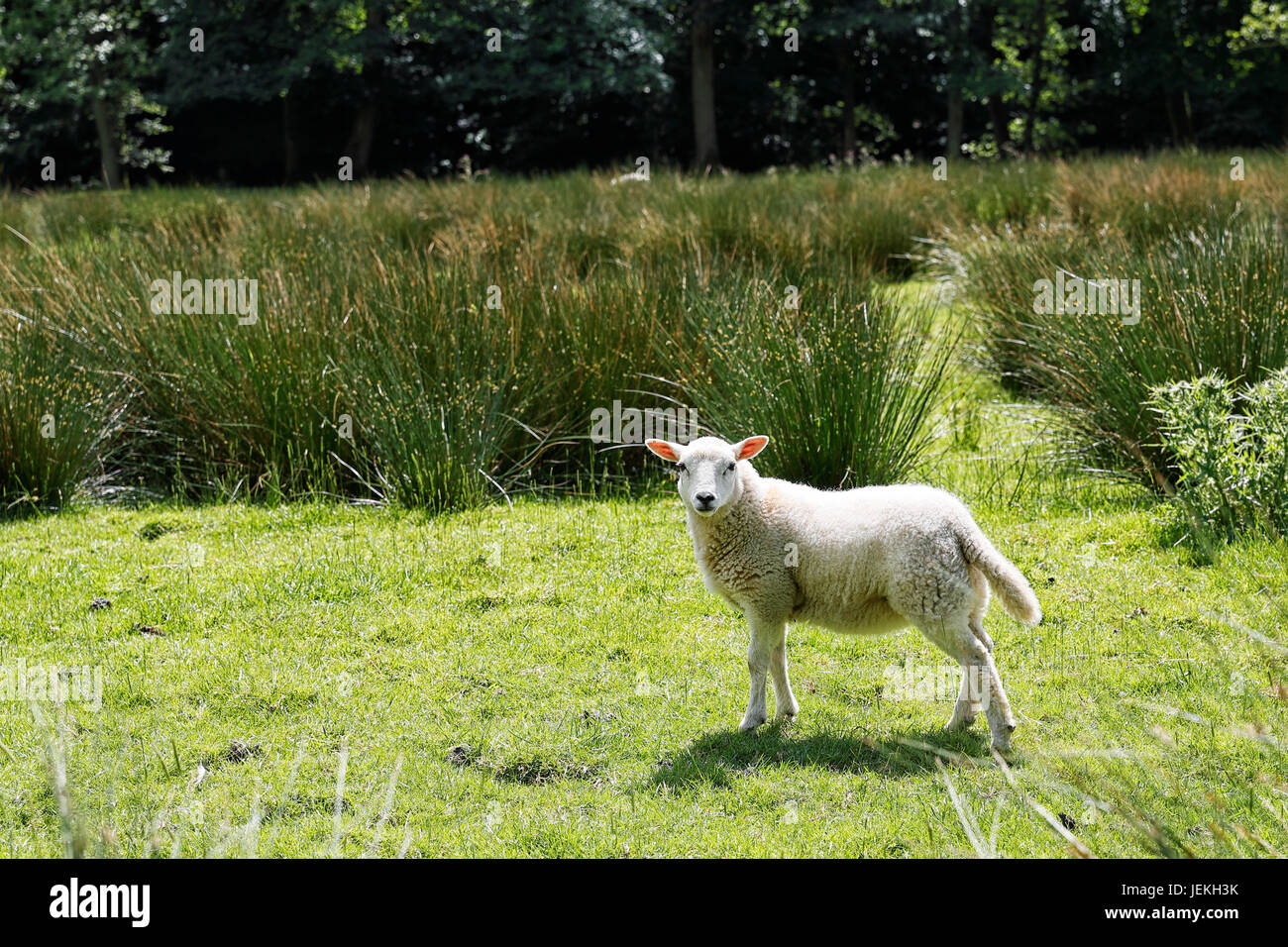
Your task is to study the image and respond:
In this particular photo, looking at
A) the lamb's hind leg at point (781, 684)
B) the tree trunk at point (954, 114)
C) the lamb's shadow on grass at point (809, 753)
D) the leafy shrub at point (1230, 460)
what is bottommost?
the lamb's shadow on grass at point (809, 753)

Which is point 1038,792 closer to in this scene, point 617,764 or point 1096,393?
point 617,764

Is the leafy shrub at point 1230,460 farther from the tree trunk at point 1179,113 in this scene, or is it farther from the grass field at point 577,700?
the tree trunk at point 1179,113

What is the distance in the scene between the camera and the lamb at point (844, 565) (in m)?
3.36

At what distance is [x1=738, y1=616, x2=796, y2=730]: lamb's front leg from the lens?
364cm

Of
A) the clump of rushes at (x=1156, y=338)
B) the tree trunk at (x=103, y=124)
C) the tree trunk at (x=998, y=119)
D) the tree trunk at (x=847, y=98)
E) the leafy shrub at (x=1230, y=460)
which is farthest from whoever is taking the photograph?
the tree trunk at (x=998, y=119)

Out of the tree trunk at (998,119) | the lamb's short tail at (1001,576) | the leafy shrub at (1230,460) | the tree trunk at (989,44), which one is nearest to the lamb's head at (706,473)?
the lamb's short tail at (1001,576)

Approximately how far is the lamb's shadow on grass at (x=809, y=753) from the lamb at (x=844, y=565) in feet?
0.25

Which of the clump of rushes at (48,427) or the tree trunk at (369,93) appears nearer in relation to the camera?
A: the clump of rushes at (48,427)

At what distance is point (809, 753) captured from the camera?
351 centimetres

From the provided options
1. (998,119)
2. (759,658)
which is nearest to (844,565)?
(759,658)

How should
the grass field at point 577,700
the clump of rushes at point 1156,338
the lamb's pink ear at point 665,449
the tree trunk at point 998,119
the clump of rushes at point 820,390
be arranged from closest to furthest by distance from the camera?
the grass field at point 577,700, the lamb's pink ear at point 665,449, the clump of rushes at point 820,390, the clump of rushes at point 1156,338, the tree trunk at point 998,119

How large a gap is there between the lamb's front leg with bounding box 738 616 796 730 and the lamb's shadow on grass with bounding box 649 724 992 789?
1.7 inches

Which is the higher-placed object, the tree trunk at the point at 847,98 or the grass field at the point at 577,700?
the tree trunk at the point at 847,98

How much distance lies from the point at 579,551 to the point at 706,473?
6.78 feet
